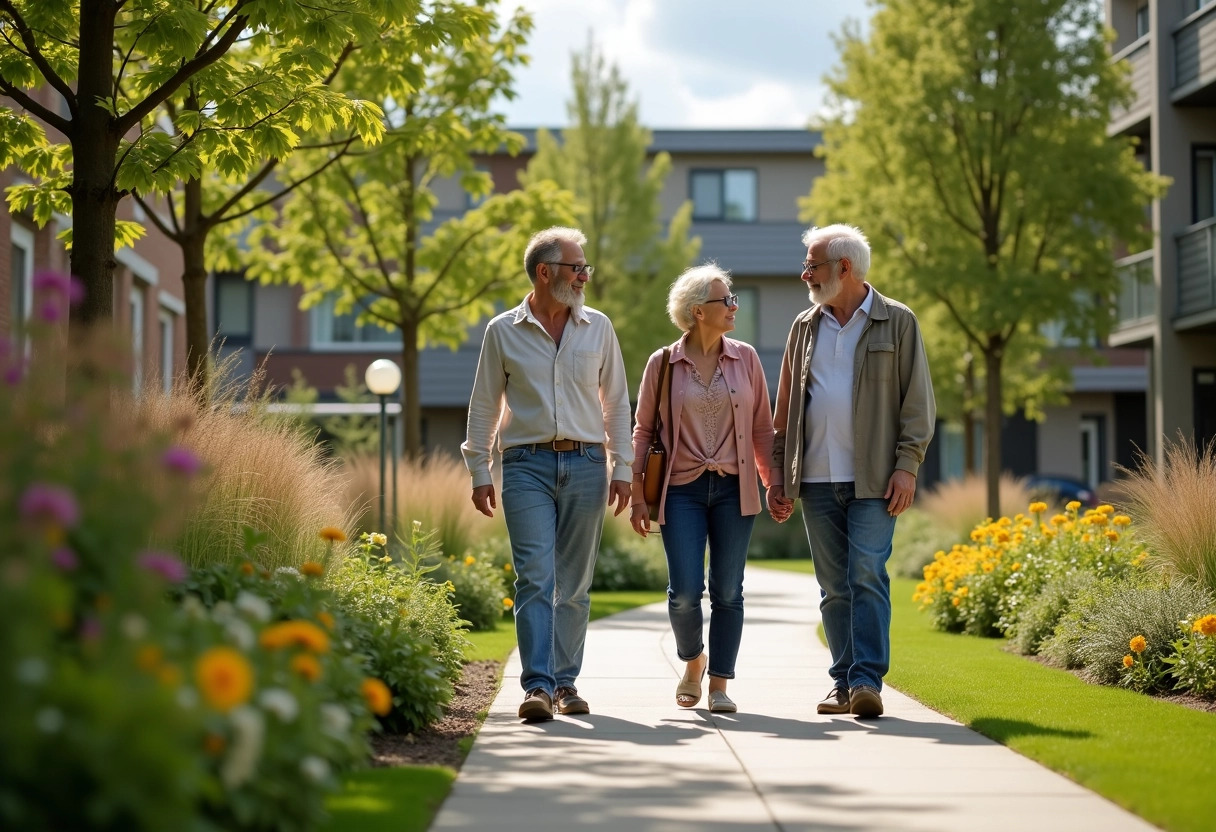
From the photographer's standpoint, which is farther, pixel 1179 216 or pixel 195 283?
pixel 1179 216

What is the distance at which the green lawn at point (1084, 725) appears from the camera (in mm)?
4492

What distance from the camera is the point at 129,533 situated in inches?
119

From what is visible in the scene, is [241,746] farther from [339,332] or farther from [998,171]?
[339,332]

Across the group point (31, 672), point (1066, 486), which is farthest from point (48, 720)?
point (1066, 486)

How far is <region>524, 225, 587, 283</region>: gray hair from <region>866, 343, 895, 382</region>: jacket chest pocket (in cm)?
146

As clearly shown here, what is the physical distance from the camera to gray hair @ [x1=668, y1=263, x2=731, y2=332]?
669cm

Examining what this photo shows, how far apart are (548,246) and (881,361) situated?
1.66m

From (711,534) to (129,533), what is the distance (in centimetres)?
400

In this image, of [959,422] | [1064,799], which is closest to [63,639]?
[1064,799]

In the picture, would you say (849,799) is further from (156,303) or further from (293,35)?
(156,303)

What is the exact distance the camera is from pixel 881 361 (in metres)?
6.54

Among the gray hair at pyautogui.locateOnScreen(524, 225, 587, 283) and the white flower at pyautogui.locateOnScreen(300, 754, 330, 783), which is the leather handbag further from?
the white flower at pyautogui.locateOnScreen(300, 754, 330, 783)

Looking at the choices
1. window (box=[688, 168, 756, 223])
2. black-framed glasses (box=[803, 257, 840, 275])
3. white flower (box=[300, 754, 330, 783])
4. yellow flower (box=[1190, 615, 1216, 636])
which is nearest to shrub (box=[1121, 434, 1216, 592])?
yellow flower (box=[1190, 615, 1216, 636])

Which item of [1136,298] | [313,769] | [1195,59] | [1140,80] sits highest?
[1140,80]
